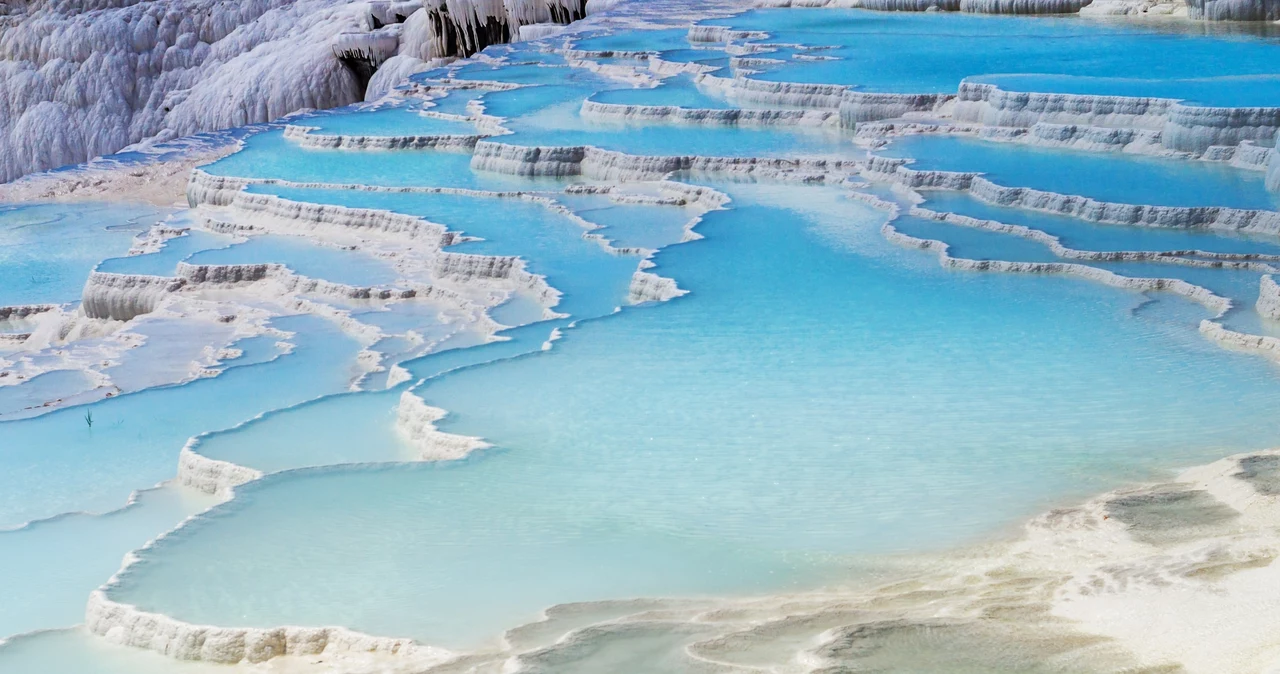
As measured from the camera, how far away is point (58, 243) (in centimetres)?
1247

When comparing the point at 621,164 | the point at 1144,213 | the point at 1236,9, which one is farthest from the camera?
the point at 1236,9

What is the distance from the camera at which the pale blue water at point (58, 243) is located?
1062 cm

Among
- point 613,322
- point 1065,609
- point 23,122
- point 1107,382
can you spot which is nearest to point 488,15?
point 23,122

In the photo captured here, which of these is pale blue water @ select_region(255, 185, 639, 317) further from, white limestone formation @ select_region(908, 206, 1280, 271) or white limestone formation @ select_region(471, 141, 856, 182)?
white limestone formation @ select_region(908, 206, 1280, 271)

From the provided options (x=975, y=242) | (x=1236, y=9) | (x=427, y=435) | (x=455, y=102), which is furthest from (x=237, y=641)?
(x=1236, y=9)

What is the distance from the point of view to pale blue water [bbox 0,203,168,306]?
10.6 m

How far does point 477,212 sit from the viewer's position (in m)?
9.27

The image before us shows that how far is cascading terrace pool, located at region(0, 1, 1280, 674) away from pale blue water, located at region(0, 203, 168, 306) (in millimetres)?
100

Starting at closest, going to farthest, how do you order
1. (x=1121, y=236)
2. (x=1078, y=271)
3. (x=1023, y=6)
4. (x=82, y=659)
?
1. (x=82, y=659)
2. (x=1078, y=271)
3. (x=1121, y=236)
4. (x=1023, y=6)

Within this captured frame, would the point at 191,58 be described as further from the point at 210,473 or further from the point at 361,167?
the point at 210,473

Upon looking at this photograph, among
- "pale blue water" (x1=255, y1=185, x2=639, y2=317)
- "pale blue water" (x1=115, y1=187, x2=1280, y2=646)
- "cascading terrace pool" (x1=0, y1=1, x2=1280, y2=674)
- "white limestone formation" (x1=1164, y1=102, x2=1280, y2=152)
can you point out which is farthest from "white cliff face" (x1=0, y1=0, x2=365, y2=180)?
"pale blue water" (x1=115, y1=187, x2=1280, y2=646)

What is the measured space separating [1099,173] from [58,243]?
8.50 m

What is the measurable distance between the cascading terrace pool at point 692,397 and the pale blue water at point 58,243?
0.10m

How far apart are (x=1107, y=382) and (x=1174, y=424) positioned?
1.54 feet
